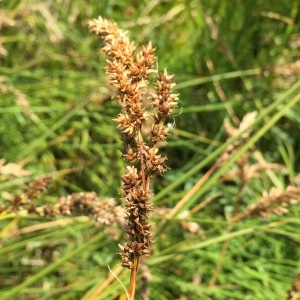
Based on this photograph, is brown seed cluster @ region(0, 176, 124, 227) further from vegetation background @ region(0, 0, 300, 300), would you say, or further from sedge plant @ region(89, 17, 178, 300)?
vegetation background @ region(0, 0, 300, 300)

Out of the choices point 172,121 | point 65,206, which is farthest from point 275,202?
point 172,121

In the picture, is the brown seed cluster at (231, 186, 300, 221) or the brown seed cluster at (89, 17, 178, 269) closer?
the brown seed cluster at (89, 17, 178, 269)

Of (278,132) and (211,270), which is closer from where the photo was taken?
(211,270)

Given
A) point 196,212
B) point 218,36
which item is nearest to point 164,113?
point 196,212

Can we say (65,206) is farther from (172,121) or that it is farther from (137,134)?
(172,121)

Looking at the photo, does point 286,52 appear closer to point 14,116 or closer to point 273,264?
point 273,264

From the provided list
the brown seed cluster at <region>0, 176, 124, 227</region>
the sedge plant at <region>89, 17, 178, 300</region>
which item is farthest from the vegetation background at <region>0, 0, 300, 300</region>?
the sedge plant at <region>89, 17, 178, 300</region>
